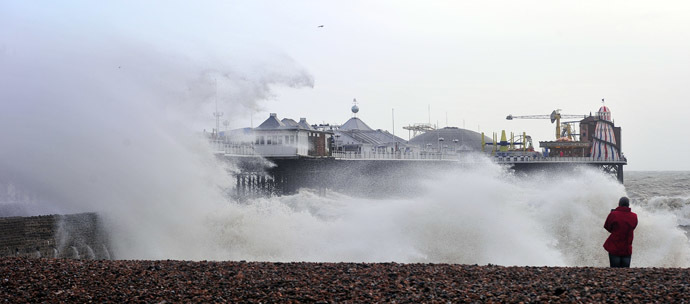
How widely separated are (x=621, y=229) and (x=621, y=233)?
2.3 inches

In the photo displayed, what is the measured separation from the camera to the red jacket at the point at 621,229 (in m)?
11.2

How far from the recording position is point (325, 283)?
9023 mm

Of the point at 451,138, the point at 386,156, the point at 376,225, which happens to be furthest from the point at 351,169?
the point at 451,138

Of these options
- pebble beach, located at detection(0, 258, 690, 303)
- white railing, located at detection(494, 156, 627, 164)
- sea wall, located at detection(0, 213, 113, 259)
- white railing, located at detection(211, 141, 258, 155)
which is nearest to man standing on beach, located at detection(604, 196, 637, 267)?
pebble beach, located at detection(0, 258, 690, 303)

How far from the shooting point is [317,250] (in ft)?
58.2

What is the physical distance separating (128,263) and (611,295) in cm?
616

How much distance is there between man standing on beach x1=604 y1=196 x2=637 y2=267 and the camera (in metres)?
11.2

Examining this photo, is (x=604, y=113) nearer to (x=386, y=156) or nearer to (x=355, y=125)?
(x=355, y=125)

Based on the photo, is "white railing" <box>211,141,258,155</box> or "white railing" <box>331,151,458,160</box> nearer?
"white railing" <box>211,141,258,155</box>

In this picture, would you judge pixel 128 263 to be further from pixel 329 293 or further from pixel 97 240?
pixel 97 240

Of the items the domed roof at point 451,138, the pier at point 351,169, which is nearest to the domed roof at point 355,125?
the domed roof at point 451,138

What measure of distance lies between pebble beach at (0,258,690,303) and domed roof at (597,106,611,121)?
92477 millimetres

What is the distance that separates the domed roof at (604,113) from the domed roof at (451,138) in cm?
2083

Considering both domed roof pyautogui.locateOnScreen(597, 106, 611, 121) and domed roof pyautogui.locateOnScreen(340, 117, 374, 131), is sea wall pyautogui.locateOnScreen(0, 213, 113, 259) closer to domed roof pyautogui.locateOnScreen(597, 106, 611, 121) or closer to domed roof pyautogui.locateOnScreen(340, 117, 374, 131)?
domed roof pyautogui.locateOnScreen(340, 117, 374, 131)
